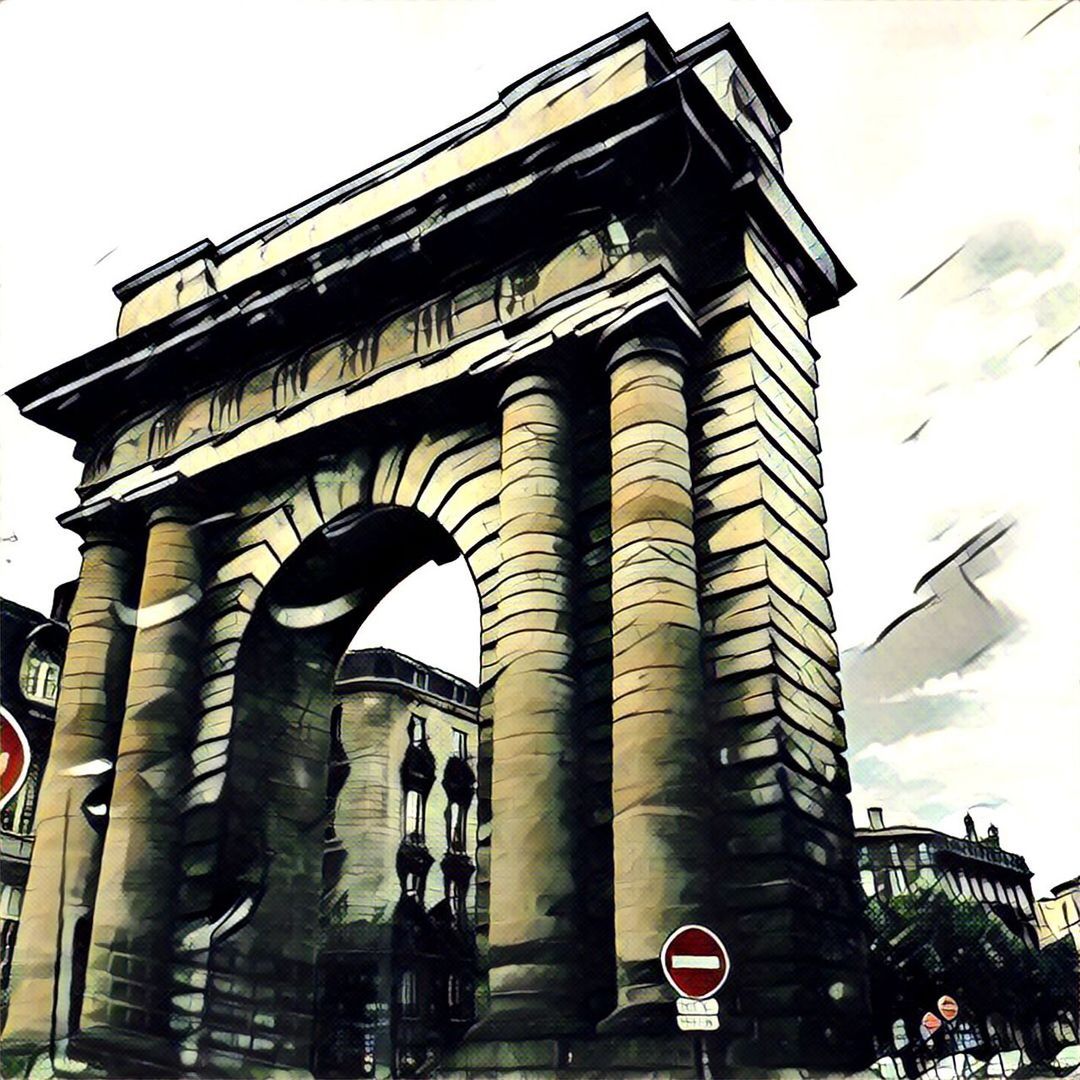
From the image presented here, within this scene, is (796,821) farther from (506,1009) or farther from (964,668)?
(506,1009)

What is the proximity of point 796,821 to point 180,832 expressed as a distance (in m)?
7.65

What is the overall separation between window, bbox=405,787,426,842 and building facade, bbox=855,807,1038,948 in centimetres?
1795

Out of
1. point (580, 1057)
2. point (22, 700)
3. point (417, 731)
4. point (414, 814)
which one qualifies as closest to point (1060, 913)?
point (580, 1057)

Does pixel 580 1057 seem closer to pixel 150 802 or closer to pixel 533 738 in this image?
pixel 533 738

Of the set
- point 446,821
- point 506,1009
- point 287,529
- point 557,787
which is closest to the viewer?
point 506,1009

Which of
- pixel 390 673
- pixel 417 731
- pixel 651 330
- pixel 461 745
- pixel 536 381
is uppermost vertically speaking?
pixel 390 673

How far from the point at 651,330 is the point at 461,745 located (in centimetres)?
2301

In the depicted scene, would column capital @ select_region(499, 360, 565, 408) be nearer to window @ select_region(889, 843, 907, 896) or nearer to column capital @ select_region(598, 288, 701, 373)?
column capital @ select_region(598, 288, 701, 373)

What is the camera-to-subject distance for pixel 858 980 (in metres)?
11.7

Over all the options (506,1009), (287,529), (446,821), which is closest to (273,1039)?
(506,1009)

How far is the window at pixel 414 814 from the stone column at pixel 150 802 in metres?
17.0

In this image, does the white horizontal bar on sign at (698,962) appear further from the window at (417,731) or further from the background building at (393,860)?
the window at (417,731)

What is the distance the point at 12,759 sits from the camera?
37.1 ft

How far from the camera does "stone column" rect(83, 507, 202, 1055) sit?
14.5 meters
